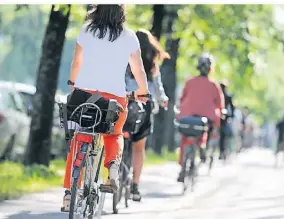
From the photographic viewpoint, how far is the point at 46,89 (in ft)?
39.6

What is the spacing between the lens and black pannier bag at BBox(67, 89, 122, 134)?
621 cm

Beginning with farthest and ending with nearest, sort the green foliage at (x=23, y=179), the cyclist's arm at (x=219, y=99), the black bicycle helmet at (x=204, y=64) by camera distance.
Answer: the cyclist's arm at (x=219, y=99) < the black bicycle helmet at (x=204, y=64) < the green foliage at (x=23, y=179)

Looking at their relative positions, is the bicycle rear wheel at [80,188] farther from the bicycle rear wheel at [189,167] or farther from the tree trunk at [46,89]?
the tree trunk at [46,89]

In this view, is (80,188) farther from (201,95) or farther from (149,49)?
(201,95)

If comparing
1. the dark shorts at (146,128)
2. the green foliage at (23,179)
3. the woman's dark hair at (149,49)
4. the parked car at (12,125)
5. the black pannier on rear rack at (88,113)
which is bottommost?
the green foliage at (23,179)

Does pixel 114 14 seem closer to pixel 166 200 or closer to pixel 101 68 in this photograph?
pixel 101 68

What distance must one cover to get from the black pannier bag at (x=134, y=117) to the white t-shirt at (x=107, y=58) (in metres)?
1.68

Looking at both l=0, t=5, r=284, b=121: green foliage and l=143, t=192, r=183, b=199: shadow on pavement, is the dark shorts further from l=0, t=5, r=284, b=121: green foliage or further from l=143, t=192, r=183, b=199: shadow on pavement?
l=0, t=5, r=284, b=121: green foliage

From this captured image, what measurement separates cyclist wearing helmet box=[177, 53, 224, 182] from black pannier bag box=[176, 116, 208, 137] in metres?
0.21

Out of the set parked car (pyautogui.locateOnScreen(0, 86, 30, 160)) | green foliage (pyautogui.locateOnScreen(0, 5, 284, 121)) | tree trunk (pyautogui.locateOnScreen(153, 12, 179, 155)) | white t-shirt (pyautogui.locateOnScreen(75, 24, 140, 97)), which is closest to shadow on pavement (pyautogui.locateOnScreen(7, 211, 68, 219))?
white t-shirt (pyautogui.locateOnScreen(75, 24, 140, 97))

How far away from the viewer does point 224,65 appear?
20766 mm

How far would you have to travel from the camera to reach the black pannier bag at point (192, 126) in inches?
425

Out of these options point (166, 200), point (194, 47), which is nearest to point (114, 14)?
point (166, 200)

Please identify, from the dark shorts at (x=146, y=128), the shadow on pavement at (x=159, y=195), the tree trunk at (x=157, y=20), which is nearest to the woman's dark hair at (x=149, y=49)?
the dark shorts at (x=146, y=128)
